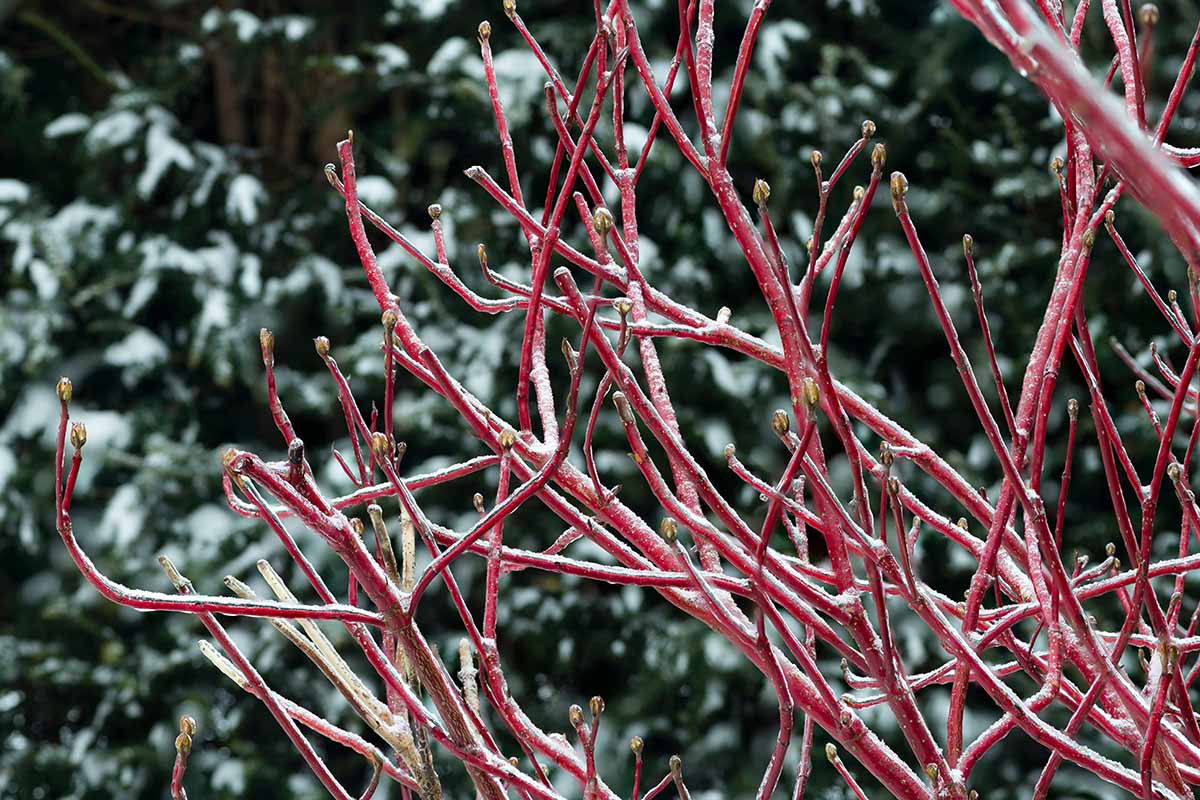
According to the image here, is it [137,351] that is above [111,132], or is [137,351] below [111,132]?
below

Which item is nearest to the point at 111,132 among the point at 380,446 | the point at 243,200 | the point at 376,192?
the point at 243,200

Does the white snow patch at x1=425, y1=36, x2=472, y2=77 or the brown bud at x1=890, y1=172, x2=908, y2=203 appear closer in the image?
the brown bud at x1=890, y1=172, x2=908, y2=203

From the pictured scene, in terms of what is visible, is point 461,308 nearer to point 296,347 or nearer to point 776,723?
point 296,347

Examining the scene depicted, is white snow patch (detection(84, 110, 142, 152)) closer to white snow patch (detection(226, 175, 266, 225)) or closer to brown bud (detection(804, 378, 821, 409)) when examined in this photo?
white snow patch (detection(226, 175, 266, 225))

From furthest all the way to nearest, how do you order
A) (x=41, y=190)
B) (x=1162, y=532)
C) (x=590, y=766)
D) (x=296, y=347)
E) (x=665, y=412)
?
1. (x=41, y=190)
2. (x=296, y=347)
3. (x=1162, y=532)
4. (x=665, y=412)
5. (x=590, y=766)

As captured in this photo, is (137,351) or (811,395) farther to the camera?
(137,351)

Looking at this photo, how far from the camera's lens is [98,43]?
1.78 metres

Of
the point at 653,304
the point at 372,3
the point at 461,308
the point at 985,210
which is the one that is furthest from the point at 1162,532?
the point at 372,3

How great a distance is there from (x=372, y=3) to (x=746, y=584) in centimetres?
145

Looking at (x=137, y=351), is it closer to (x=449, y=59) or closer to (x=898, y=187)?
(x=449, y=59)

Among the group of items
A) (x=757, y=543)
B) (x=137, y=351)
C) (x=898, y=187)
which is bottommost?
(x=137, y=351)

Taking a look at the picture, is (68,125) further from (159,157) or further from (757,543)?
(757,543)

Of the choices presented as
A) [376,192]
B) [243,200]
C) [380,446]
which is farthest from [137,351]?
[380,446]

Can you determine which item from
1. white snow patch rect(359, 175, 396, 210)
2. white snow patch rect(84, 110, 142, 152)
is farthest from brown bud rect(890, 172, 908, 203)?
white snow patch rect(84, 110, 142, 152)
